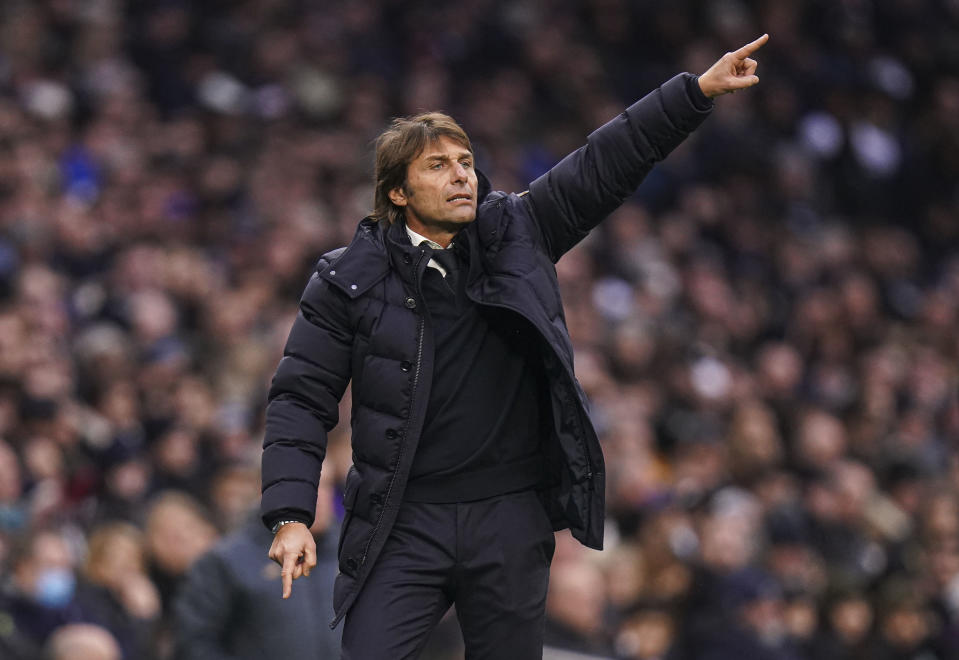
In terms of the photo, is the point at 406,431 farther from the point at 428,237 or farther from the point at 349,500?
the point at 428,237

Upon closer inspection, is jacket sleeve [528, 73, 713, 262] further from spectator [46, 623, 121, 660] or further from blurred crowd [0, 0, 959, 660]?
spectator [46, 623, 121, 660]

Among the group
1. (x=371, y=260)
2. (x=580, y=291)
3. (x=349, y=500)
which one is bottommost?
(x=349, y=500)

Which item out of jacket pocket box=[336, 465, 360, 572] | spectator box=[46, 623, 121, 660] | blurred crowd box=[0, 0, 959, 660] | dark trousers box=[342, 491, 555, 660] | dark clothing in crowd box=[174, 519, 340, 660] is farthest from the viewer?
blurred crowd box=[0, 0, 959, 660]

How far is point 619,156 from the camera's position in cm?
366

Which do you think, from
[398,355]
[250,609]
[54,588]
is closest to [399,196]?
[398,355]

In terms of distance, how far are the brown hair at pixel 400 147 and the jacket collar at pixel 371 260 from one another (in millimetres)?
64

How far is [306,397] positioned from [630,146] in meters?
0.93

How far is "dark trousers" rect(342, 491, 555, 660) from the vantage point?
352 centimetres

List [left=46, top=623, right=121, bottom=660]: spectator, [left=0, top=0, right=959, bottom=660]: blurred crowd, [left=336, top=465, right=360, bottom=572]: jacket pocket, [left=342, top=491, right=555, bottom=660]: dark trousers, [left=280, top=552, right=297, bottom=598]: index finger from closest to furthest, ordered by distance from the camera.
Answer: [left=280, top=552, right=297, bottom=598]: index finger → [left=342, top=491, right=555, bottom=660]: dark trousers → [left=336, top=465, right=360, bottom=572]: jacket pocket → [left=46, top=623, right=121, bottom=660]: spectator → [left=0, top=0, right=959, bottom=660]: blurred crowd

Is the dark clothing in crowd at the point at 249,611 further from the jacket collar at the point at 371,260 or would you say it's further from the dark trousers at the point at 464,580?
the jacket collar at the point at 371,260

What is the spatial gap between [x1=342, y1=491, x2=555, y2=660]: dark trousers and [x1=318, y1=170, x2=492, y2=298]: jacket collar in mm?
511

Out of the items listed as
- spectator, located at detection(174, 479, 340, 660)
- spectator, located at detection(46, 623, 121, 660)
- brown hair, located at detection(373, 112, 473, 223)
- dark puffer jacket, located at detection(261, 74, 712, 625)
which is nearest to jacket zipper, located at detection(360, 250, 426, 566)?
dark puffer jacket, located at detection(261, 74, 712, 625)

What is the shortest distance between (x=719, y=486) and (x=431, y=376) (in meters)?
4.98

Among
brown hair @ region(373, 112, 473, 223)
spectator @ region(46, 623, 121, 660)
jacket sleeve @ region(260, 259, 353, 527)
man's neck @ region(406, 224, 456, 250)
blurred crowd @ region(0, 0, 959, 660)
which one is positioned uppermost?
blurred crowd @ region(0, 0, 959, 660)
